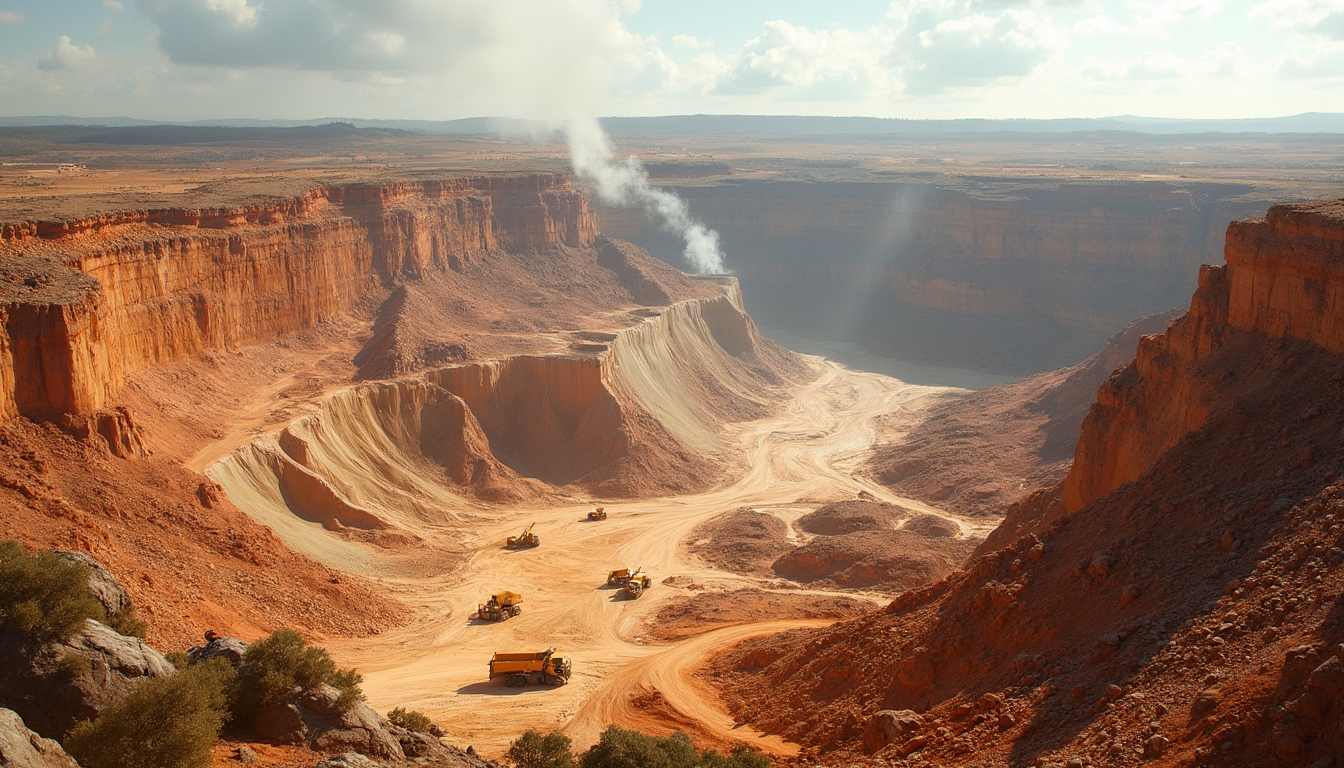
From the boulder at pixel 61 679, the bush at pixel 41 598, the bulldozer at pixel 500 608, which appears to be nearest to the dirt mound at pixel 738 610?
the bulldozer at pixel 500 608

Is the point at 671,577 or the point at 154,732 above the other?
the point at 154,732

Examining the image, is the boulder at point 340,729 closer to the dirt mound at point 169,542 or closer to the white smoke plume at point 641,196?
the dirt mound at point 169,542

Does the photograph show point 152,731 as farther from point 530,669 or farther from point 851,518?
point 851,518

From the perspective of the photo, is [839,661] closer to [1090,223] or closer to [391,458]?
[391,458]

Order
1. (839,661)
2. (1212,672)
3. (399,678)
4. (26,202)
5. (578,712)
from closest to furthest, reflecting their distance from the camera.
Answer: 1. (1212,672)
2. (839,661)
3. (578,712)
4. (399,678)
5. (26,202)

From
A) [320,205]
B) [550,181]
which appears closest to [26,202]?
[320,205]

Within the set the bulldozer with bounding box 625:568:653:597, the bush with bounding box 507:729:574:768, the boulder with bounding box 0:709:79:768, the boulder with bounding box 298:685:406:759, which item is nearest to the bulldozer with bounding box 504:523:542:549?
the bulldozer with bounding box 625:568:653:597
